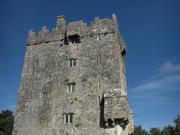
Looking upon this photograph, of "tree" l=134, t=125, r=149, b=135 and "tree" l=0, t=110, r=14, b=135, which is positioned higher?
"tree" l=0, t=110, r=14, b=135

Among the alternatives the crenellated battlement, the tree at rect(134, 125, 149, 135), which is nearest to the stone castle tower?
the crenellated battlement

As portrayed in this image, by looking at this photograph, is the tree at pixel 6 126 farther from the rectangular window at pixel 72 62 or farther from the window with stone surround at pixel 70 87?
the rectangular window at pixel 72 62

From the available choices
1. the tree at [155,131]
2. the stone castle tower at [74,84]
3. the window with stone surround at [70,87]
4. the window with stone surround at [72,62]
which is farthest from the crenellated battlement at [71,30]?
→ the tree at [155,131]

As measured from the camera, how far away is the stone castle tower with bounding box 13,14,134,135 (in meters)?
15.8

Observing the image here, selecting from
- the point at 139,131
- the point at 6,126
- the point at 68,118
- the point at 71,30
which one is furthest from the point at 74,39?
the point at 139,131

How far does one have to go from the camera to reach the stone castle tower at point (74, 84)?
1584 centimetres

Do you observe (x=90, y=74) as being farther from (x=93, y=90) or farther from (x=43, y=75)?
(x=43, y=75)

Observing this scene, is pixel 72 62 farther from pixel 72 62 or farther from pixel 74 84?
pixel 74 84

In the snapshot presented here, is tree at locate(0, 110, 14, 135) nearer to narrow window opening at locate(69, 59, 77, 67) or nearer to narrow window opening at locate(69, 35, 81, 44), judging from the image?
narrow window opening at locate(69, 59, 77, 67)

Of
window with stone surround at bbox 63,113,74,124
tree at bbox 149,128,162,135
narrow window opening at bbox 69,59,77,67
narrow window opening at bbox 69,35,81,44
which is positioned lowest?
tree at bbox 149,128,162,135

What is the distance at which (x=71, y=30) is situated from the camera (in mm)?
20391

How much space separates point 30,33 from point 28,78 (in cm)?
647

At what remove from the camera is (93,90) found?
17.2 m

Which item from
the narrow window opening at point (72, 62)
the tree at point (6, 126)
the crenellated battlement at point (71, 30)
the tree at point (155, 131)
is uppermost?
the crenellated battlement at point (71, 30)
